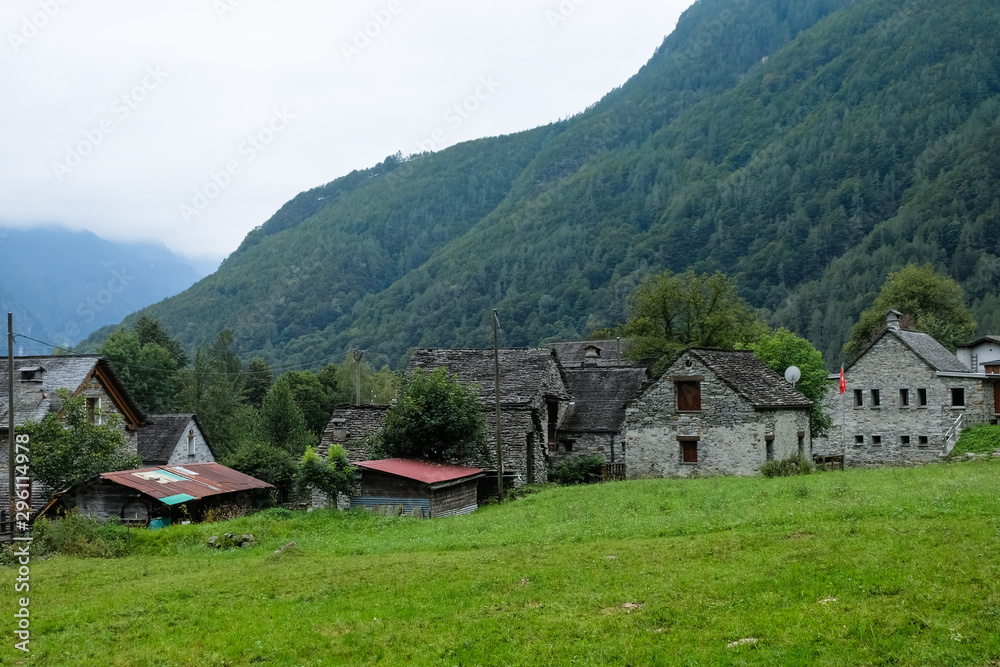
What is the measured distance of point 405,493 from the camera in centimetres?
3438

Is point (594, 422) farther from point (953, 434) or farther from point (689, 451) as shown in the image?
point (953, 434)

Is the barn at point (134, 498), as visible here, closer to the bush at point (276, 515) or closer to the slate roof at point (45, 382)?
the bush at point (276, 515)

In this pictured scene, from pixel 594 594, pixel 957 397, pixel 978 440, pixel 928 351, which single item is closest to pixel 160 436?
pixel 594 594

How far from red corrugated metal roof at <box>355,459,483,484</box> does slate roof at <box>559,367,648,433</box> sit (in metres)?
14.3

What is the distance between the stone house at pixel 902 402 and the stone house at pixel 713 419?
12629mm

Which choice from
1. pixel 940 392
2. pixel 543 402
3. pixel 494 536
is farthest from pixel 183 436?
pixel 940 392

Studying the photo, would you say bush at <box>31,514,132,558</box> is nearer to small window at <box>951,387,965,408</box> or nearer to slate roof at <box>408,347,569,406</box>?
slate roof at <box>408,347,569,406</box>

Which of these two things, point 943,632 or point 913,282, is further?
point 913,282

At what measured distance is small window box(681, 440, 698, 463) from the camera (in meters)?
42.4

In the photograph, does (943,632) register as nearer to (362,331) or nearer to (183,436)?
(183,436)

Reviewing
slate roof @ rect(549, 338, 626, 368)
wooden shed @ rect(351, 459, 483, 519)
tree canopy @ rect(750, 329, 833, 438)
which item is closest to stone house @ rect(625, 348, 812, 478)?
wooden shed @ rect(351, 459, 483, 519)

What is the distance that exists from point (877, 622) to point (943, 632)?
0.91 metres

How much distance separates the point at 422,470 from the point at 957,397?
34700 mm

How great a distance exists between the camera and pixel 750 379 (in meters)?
42.9
